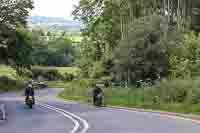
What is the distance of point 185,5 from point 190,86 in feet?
78.2

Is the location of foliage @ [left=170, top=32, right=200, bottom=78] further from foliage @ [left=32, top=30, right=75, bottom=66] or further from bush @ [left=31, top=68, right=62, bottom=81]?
foliage @ [left=32, top=30, right=75, bottom=66]

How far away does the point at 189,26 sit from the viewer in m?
54.0

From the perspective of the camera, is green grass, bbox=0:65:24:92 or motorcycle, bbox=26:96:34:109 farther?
green grass, bbox=0:65:24:92

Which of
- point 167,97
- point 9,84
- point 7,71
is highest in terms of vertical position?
point 7,71

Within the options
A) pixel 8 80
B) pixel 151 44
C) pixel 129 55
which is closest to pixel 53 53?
pixel 8 80

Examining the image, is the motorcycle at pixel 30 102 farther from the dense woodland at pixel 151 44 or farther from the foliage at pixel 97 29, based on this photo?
the foliage at pixel 97 29

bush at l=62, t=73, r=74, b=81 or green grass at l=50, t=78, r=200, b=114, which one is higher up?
green grass at l=50, t=78, r=200, b=114

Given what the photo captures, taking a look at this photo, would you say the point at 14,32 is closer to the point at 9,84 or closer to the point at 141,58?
the point at 9,84

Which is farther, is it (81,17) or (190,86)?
(81,17)

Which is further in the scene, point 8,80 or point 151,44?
point 8,80

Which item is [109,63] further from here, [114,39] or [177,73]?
[177,73]

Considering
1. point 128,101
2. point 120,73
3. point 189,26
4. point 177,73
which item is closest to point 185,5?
point 189,26

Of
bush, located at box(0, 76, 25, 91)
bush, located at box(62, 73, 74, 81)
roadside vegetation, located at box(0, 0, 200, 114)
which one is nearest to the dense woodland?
roadside vegetation, located at box(0, 0, 200, 114)

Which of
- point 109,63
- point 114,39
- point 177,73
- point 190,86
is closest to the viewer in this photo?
point 190,86
